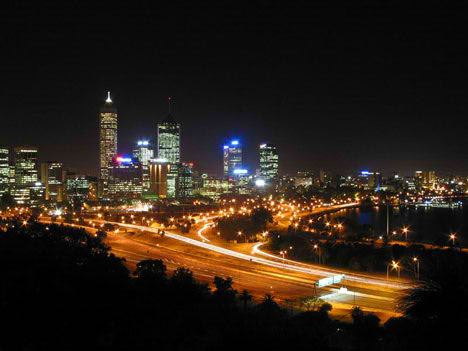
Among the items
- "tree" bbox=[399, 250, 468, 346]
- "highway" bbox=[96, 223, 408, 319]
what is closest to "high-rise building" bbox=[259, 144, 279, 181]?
"highway" bbox=[96, 223, 408, 319]

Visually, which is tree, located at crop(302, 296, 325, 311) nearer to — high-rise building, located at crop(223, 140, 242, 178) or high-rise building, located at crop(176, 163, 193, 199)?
high-rise building, located at crop(176, 163, 193, 199)

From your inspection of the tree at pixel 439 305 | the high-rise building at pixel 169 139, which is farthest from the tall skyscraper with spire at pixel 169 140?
the tree at pixel 439 305

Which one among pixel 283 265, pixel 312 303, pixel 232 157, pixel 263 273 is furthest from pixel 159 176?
pixel 312 303

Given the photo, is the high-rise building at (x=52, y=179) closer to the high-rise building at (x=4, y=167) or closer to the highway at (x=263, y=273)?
the high-rise building at (x=4, y=167)

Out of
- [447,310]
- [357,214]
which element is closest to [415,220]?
[357,214]

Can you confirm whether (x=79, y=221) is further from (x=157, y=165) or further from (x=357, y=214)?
(x=157, y=165)

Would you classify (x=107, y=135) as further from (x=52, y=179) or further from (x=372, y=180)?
(x=372, y=180)
